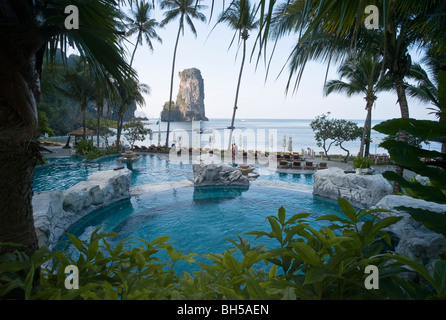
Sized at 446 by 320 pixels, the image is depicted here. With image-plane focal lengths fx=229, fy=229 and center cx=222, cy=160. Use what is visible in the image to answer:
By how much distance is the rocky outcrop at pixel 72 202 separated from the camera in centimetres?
525

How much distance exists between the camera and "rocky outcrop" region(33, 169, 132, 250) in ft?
17.2

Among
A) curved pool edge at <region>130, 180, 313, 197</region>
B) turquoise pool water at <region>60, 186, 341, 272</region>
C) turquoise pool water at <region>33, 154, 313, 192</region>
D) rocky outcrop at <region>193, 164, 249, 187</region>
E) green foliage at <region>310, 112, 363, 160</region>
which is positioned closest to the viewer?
turquoise pool water at <region>60, 186, 341, 272</region>

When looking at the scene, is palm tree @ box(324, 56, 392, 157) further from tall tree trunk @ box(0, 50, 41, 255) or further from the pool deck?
tall tree trunk @ box(0, 50, 41, 255)

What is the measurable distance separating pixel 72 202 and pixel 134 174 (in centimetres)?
737

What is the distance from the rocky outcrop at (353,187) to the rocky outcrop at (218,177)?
3.74 m

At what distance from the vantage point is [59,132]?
3769cm

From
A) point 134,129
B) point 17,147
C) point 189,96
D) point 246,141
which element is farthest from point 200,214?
point 189,96

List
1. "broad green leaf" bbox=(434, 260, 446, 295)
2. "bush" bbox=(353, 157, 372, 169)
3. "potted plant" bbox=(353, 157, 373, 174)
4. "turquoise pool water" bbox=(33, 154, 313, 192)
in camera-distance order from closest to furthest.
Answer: "broad green leaf" bbox=(434, 260, 446, 295)
"potted plant" bbox=(353, 157, 373, 174)
"bush" bbox=(353, 157, 372, 169)
"turquoise pool water" bbox=(33, 154, 313, 192)

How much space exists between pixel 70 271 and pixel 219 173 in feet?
37.3

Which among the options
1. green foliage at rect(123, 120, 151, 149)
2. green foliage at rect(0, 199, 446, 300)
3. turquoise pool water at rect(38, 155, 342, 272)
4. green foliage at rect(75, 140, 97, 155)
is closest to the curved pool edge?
turquoise pool water at rect(38, 155, 342, 272)

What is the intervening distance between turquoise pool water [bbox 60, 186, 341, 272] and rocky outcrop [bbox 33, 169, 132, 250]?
0.35 meters

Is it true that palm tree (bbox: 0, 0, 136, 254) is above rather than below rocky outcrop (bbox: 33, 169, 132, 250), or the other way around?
above
